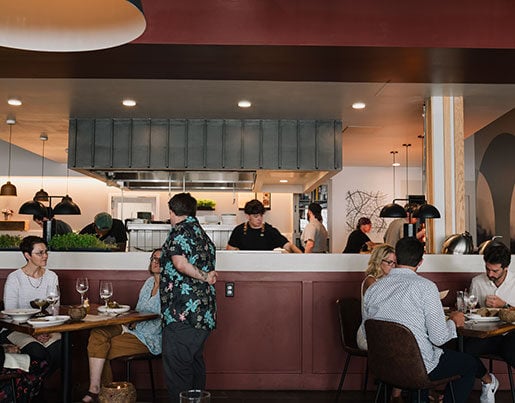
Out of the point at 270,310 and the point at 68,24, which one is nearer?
the point at 68,24

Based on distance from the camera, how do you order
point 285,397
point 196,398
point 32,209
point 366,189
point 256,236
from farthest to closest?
point 366,189 < point 32,209 < point 256,236 < point 285,397 < point 196,398

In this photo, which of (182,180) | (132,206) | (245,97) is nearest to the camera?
(245,97)

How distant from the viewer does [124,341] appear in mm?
4430

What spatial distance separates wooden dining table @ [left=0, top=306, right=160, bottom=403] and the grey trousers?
302 mm

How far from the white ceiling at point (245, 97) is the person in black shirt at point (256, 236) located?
1.24 m

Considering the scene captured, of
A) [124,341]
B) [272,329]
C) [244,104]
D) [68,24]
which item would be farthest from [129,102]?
[68,24]

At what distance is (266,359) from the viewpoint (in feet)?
17.6

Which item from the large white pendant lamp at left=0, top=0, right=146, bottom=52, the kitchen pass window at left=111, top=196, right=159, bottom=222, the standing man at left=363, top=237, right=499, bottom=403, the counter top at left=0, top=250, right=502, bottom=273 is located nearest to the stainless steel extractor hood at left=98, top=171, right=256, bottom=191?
the kitchen pass window at left=111, top=196, right=159, bottom=222

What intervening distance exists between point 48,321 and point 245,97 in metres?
3.59

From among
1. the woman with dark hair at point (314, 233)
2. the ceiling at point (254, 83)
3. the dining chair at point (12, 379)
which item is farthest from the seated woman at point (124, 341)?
the woman with dark hair at point (314, 233)

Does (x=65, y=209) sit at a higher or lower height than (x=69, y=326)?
higher

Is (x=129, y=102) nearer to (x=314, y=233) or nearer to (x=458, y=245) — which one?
(x=314, y=233)

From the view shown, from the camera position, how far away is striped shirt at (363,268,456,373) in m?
3.48

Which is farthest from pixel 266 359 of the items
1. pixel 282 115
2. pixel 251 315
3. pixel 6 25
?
pixel 6 25
